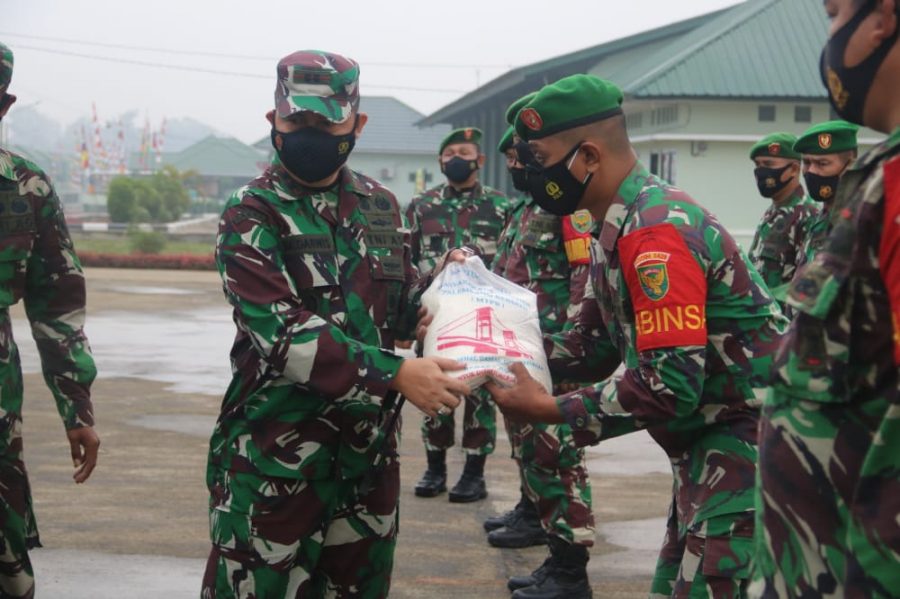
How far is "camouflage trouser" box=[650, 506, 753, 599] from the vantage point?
120 inches

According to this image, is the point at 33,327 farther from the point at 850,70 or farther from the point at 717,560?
the point at 850,70

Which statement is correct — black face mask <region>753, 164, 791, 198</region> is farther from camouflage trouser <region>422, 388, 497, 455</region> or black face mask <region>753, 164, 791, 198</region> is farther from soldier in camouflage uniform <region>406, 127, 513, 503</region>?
camouflage trouser <region>422, 388, 497, 455</region>

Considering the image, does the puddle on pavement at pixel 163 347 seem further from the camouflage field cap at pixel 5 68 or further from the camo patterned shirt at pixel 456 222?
the camouflage field cap at pixel 5 68

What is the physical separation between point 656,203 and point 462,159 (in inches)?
203

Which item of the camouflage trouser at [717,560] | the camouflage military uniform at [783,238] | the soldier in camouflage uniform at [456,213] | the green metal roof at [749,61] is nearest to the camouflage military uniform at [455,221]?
the soldier in camouflage uniform at [456,213]

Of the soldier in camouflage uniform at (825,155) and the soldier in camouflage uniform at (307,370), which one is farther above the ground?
the soldier in camouflage uniform at (825,155)

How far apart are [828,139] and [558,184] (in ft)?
14.7

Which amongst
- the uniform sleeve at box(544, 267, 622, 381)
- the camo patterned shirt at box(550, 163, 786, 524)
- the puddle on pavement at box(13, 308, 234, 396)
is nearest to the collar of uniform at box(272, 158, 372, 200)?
the uniform sleeve at box(544, 267, 622, 381)

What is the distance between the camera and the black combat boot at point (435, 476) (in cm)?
748

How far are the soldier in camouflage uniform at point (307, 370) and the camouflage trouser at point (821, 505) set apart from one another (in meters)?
1.39

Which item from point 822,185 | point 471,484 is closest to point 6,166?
point 471,484

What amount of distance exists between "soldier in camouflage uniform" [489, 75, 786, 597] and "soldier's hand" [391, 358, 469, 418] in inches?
5.1

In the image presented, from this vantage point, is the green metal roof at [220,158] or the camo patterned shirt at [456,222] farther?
the green metal roof at [220,158]

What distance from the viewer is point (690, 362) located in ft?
9.52
